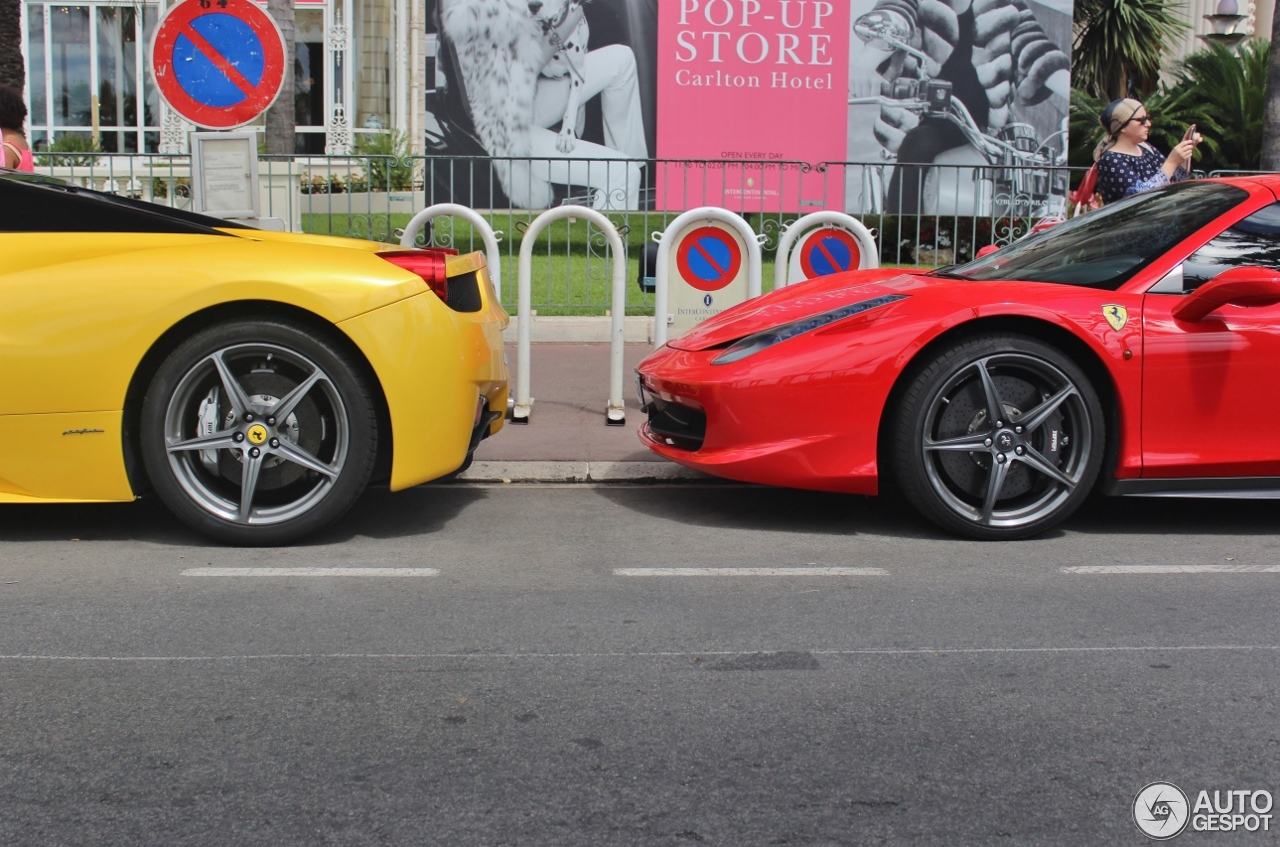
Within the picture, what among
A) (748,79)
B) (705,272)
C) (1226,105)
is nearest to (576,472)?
(705,272)

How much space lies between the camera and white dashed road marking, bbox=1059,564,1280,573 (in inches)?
182

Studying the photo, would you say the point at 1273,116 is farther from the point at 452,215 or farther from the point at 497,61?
the point at 497,61

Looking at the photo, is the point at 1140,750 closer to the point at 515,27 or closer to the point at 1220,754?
the point at 1220,754

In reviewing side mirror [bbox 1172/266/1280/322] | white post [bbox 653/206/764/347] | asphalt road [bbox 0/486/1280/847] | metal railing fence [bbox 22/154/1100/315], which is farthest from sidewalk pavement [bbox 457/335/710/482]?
side mirror [bbox 1172/266/1280/322]

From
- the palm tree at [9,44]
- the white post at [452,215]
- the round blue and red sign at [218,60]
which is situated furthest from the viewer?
the palm tree at [9,44]

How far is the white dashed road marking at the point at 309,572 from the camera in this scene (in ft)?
14.6

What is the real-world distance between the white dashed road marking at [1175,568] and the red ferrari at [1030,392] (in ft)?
1.14

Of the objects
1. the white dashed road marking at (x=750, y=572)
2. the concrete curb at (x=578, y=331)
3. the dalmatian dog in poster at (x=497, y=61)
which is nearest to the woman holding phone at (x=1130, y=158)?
the white dashed road marking at (x=750, y=572)

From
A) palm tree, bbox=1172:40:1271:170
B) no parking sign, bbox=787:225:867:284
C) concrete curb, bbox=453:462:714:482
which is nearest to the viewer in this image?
concrete curb, bbox=453:462:714:482

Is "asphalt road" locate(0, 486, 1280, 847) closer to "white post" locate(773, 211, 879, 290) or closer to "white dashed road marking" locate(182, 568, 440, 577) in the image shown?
"white dashed road marking" locate(182, 568, 440, 577)

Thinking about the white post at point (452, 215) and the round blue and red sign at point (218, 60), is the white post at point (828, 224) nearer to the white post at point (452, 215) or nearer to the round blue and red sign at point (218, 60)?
the white post at point (452, 215)

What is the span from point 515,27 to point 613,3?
1.34 metres

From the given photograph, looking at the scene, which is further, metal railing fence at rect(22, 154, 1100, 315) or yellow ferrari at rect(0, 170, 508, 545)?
metal railing fence at rect(22, 154, 1100, 315)

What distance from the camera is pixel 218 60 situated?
6.81 m
